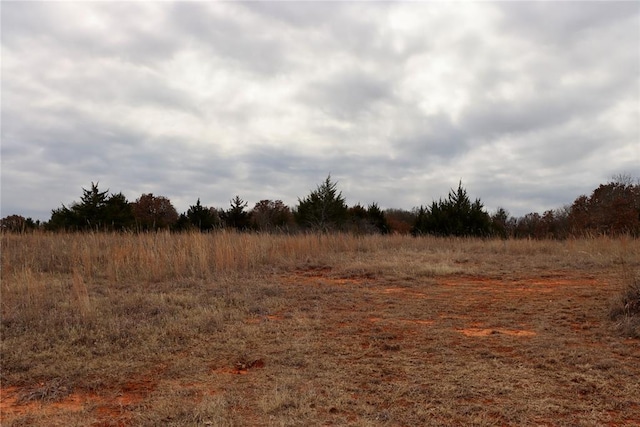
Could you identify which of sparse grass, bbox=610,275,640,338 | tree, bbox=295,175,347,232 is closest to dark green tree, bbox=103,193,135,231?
tree, bbox=295,175,347,232

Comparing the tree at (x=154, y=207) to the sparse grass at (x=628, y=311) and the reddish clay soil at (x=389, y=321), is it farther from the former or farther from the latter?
the sparse grass at (x=628, y=311)

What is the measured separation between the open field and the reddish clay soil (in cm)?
2

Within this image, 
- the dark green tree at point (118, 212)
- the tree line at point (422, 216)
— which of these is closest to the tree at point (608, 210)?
the tree line at point (422, 216)

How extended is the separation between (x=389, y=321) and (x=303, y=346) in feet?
4.60

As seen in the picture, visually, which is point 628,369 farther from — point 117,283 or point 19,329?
point 117,283

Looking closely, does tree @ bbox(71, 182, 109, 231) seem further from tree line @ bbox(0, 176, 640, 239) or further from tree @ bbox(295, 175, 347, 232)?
tree @ bbox(295, 175, 347, 232)

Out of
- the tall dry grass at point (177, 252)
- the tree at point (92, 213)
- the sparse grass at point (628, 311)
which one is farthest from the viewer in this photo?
the tree at point (92, 213)

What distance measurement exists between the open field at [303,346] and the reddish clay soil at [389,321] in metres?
0.02

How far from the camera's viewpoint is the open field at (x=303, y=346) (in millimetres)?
3021

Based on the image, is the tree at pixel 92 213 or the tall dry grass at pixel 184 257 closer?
the tall dry grass at pixel 184 257

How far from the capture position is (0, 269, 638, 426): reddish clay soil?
10.8ft

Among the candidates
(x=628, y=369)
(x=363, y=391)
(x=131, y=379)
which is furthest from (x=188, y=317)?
(x=628, y=369)

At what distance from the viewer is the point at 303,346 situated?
4332 mm

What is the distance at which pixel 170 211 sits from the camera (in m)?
35.4
